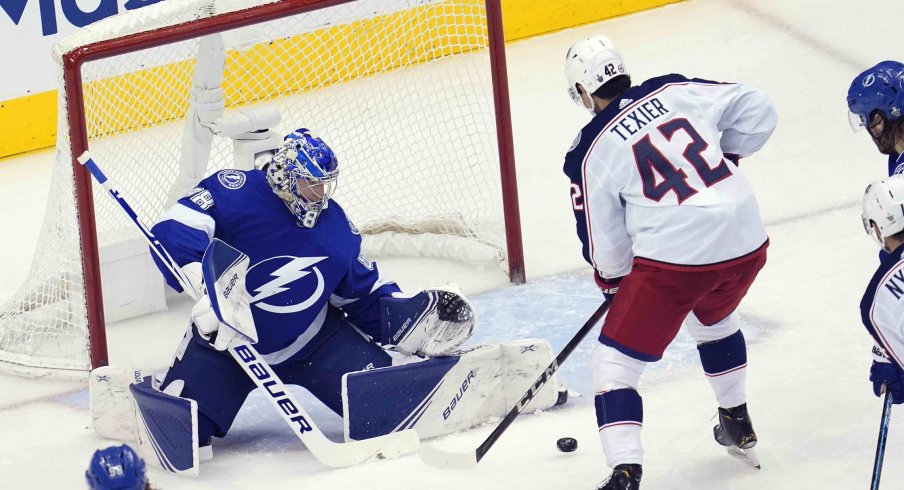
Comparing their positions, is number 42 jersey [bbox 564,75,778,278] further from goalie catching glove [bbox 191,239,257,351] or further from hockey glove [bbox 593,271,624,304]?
goalie catching glove [bbox 191,239,257,351]

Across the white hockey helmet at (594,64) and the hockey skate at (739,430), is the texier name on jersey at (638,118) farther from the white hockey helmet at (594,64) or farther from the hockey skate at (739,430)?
the hockey skate at (739,430)

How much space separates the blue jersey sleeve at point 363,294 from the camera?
4.55 m

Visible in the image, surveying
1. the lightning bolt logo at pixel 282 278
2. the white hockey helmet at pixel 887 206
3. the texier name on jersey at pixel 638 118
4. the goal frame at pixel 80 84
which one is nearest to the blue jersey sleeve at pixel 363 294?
the lightning bolt logo at pixel 282 278

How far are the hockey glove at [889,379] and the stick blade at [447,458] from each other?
0.99 meters

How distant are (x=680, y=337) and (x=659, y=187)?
4.06 feet

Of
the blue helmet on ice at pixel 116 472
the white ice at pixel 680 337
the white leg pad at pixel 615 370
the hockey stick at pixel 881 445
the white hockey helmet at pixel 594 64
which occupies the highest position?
the white hockey helmet at pixel 594 64

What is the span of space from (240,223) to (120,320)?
1.20 metres

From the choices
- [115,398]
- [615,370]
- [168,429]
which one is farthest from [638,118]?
[115,398]

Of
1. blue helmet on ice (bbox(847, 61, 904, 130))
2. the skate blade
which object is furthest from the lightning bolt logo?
blue helmet on ice (bbox(847, 61, 904, 130))

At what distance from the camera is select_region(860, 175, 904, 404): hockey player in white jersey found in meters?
3.56

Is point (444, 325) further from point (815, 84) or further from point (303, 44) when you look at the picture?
point (815, 84)

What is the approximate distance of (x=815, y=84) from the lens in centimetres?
683

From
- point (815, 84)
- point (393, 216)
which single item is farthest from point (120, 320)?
point (815, 84)

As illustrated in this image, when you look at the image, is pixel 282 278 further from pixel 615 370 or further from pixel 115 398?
pixel 615 370
